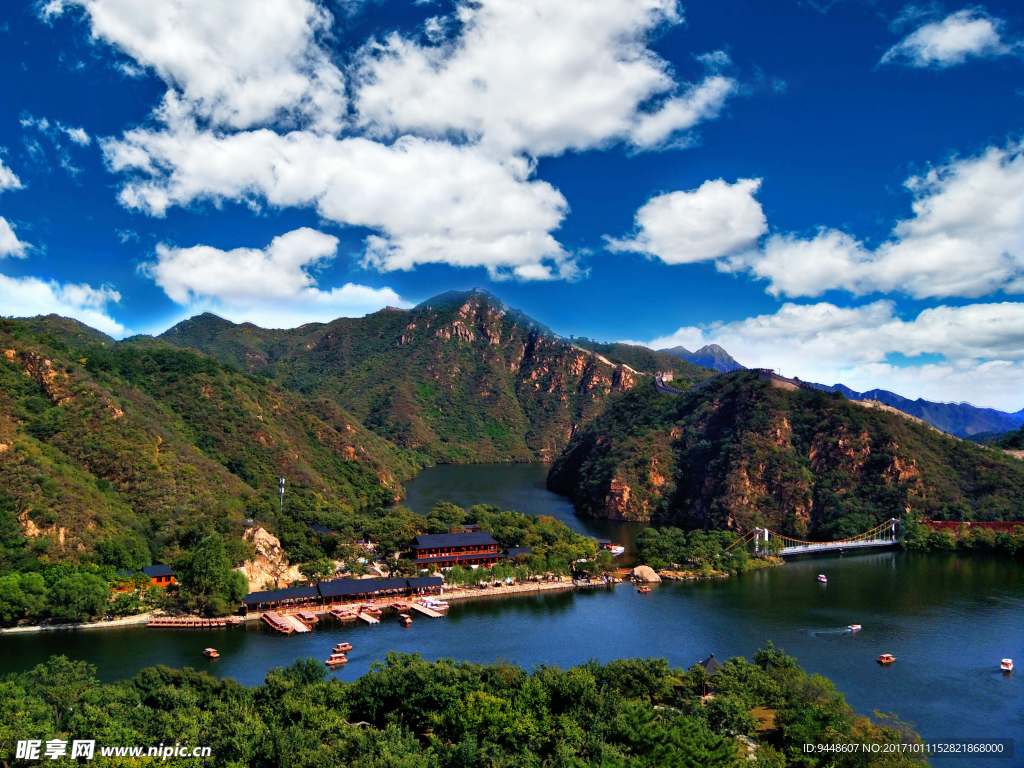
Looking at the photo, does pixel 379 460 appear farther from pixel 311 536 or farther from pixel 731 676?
pixel 731 676

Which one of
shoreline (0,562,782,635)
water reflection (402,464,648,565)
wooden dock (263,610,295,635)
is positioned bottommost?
wooden dock (263,610,295,635)

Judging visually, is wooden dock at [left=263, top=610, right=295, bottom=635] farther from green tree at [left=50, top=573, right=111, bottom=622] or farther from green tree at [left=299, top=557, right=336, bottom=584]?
green tree at [left=50, top=573, right=111, bottom=622]

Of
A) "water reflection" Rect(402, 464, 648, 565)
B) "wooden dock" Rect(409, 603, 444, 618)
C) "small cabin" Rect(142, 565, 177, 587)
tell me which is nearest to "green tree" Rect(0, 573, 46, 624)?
"small cabin" Rect(142, 565, 177, 587)

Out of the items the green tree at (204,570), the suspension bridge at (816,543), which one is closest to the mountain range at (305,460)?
the suspension bridge at (816,543)

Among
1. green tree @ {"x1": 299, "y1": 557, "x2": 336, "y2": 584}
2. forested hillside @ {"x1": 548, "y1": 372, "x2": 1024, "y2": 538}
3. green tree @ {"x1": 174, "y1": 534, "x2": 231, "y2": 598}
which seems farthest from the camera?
forested hillside @ {"x1": 548, "y1": 372, "x2": 1024, "y2": 538}

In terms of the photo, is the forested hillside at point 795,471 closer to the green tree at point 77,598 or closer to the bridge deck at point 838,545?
the bridge deck at point 838,545

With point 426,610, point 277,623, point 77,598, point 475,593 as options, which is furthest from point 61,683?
point 475,593

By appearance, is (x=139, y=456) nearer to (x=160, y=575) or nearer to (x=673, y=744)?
(x=160, y=575)
